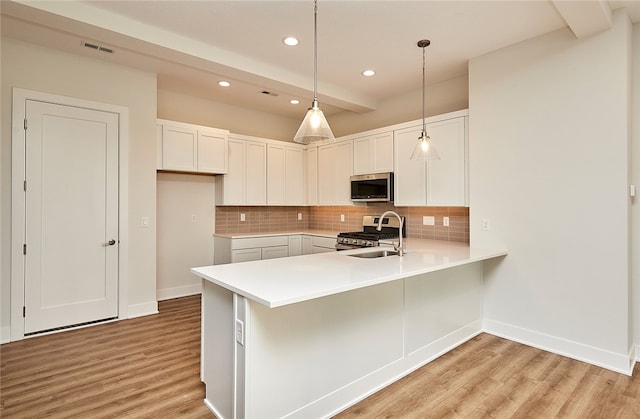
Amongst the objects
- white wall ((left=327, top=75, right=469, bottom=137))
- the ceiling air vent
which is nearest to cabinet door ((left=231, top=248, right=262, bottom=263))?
white wall ((left=327, top=75, right=469, bottom=137))

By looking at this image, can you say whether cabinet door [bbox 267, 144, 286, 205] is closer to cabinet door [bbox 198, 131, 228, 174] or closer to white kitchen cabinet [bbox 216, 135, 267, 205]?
white kitchen cabinet [bbox 216, 135, 267, 205]

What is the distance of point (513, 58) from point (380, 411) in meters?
3.25

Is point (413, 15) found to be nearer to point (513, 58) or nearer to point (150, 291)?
point (513, 58)

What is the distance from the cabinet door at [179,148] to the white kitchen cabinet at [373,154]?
2188 millimetres

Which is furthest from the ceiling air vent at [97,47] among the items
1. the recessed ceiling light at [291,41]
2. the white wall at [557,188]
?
the white wall at [557,188]

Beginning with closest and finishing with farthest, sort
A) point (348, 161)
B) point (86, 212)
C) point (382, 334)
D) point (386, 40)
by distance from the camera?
point (382, 334) < point (386, 40) < point (86, 212) < point (348, 161)

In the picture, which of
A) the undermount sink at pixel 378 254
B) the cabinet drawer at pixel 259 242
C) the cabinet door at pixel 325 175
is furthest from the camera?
the cabinet door at pixel 325 175

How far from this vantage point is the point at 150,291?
12.8 feet

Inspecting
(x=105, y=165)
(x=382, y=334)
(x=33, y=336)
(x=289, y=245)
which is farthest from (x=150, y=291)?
(x=382, y=334)

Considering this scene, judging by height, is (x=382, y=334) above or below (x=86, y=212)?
below

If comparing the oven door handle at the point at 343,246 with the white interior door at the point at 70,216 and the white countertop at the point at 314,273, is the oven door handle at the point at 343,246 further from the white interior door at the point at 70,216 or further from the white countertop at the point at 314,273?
the white interior door at the point at 70,216

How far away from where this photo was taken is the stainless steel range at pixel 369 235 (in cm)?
394

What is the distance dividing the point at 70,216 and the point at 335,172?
329cm

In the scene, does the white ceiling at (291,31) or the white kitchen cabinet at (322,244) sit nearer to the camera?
the white ceiling at (291,31)
